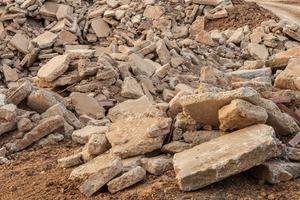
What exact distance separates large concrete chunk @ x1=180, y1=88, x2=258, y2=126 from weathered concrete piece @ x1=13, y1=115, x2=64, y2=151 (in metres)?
2.89

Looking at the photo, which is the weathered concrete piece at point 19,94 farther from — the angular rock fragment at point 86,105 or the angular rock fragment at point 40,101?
the angular rock fragment at point 86,105

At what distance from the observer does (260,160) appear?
509 centimetres

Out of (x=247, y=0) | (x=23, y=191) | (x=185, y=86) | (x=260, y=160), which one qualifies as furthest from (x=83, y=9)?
(x=260, y=160)

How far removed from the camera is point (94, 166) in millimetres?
5941

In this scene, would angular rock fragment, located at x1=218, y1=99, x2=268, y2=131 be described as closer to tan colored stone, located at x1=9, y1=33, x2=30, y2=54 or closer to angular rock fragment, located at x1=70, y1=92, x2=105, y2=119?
angular rock fragment, located at x1=70, y1=92, x2=105, y2=119

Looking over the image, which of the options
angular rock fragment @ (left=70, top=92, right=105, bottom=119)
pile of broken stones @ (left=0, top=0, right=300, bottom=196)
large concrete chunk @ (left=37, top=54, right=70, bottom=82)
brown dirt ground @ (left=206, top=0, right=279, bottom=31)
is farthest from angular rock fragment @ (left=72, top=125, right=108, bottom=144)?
brown dirt ground @ (left=206, top=0, right=279, bottom=31)

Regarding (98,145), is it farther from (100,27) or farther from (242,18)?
(242,18)

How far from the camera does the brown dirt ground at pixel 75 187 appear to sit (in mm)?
5105

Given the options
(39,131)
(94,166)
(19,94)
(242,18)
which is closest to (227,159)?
(94,166)

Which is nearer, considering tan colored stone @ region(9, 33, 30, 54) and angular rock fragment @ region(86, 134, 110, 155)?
angular rock fragment @ region(86, 134, 110, 155)

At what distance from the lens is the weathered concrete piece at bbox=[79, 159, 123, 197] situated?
5539 mm

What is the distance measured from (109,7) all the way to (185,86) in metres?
8.85

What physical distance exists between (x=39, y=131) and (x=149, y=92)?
369 centimetres

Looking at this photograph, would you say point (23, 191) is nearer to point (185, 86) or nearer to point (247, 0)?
point (185, 86)
